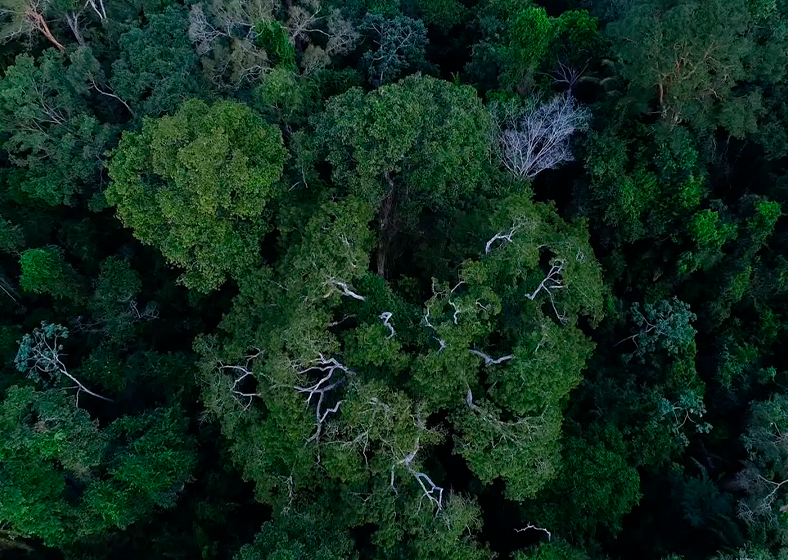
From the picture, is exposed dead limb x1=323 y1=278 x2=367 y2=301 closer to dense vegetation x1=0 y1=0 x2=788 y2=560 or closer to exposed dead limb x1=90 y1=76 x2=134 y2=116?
dense vegetation x1=0 y1=0 x2=788 y2=560

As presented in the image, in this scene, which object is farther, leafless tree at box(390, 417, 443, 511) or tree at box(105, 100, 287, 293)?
tree at box(105, 100, 287, 293)

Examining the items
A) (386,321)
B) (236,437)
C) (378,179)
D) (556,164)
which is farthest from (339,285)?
(556,164)

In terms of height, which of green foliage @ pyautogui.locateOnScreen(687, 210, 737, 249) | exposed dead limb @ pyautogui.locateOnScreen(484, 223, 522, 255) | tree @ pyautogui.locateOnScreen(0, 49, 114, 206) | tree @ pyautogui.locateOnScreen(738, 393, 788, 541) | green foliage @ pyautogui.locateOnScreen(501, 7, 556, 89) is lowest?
tree @ pyautogui.locateOnScreen(738, 393, 788, 541)

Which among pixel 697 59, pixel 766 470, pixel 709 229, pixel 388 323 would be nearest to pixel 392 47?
pixel 697 59

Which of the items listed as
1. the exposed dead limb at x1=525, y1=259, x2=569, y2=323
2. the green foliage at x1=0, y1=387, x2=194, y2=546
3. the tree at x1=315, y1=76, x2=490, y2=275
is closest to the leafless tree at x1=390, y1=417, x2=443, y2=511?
the exposed dead limb at x1=525, y1=259, x2=569, y2=323

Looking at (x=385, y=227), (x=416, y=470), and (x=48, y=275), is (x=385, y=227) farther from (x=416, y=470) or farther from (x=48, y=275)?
(x=48, y=275)

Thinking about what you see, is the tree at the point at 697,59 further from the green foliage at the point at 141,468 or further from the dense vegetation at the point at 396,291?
the green foliage at the point at 141,468

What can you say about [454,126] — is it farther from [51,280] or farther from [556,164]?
[51,280]
